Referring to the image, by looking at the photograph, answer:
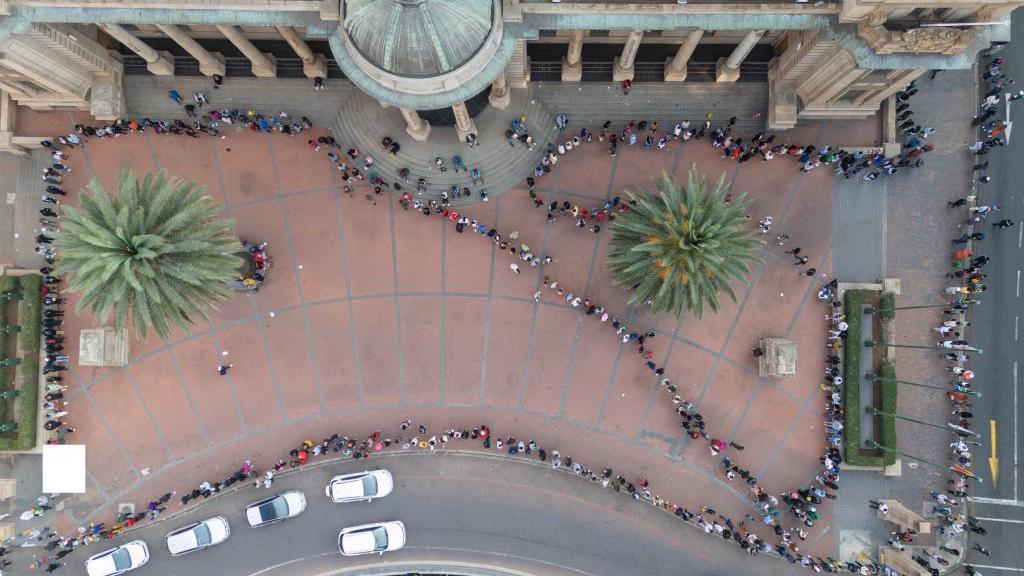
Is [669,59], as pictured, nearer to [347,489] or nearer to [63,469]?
[347,489]

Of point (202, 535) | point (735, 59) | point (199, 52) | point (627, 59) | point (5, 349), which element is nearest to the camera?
point (735, 59)

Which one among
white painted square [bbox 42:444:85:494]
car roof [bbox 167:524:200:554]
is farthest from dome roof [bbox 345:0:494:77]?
white painted square [bbox 42:444:85:494]

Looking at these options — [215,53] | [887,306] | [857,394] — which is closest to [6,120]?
[215,53]

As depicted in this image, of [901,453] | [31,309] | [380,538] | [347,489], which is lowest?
[380,538]

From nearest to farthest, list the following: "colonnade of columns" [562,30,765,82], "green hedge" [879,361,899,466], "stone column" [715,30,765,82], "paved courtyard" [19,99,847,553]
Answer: "stone column" [715,30,765,82] < "colonnade of columns" [562,30,765,82] < "green hedge" [879,361,899,466] < "paved courtyard" [19,99,847,553]

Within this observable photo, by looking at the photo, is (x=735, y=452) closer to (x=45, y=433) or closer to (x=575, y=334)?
(x=575, y=334)

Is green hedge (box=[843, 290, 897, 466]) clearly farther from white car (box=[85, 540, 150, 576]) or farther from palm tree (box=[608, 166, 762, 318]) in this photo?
white car (box=[85, 540, 150, 576])

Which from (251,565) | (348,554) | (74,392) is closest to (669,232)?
(348,554)
